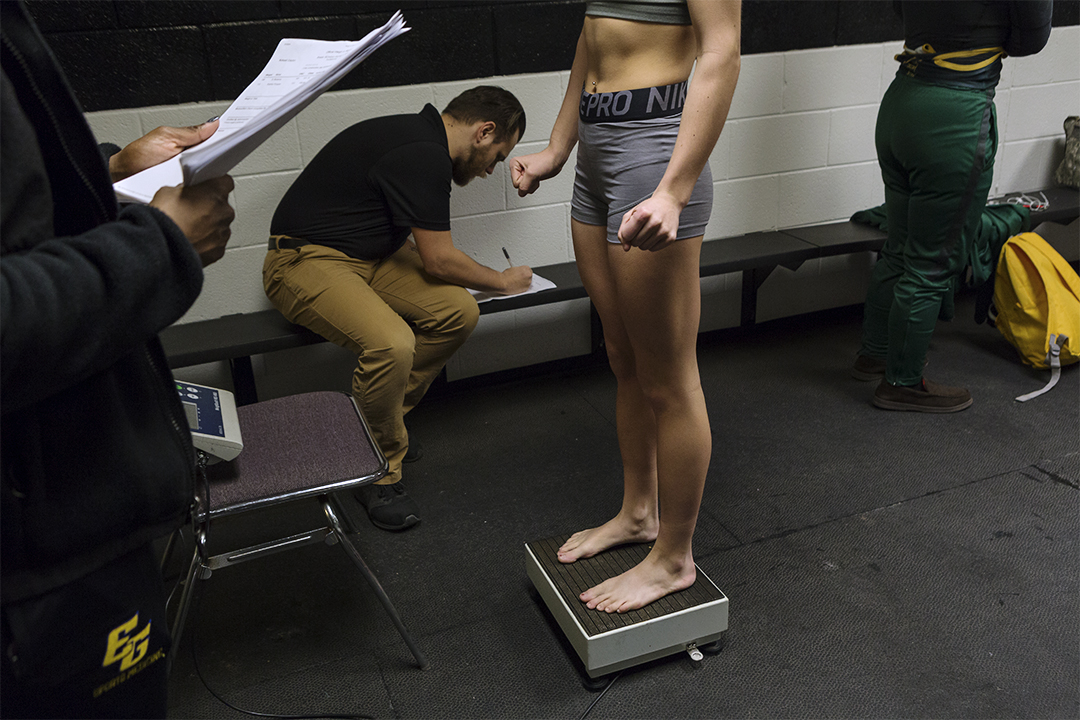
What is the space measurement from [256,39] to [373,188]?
21.8 inches

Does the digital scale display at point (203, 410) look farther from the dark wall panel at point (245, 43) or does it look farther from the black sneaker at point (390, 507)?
the dark wall panel at point (245, 43)

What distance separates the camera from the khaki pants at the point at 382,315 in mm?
2031

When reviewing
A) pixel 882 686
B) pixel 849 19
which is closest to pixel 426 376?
pixel 882 686

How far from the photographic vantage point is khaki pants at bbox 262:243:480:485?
6.66 ft

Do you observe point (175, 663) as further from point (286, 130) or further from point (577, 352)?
point (577, 352)

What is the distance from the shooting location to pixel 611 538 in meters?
1.64

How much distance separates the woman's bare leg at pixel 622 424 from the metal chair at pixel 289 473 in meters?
0.43

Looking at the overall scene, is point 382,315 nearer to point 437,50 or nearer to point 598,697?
point 437,50

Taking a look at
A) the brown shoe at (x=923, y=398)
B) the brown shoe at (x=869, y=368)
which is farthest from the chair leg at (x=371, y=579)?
the brown shoe at (x=869, y=368)

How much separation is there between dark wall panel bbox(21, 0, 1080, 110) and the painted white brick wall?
0.05 m

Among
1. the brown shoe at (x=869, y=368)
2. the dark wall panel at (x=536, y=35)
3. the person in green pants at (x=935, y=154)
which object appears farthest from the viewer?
the brown shoe at (x=869, y=368)

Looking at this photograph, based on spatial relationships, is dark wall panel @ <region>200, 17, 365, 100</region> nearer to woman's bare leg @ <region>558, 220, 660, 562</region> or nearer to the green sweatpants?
woman's bare leg @ <region>558, 220, 660, 562</region>

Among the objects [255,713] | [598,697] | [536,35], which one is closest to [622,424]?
[598,697]

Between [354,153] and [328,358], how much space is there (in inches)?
28.8
